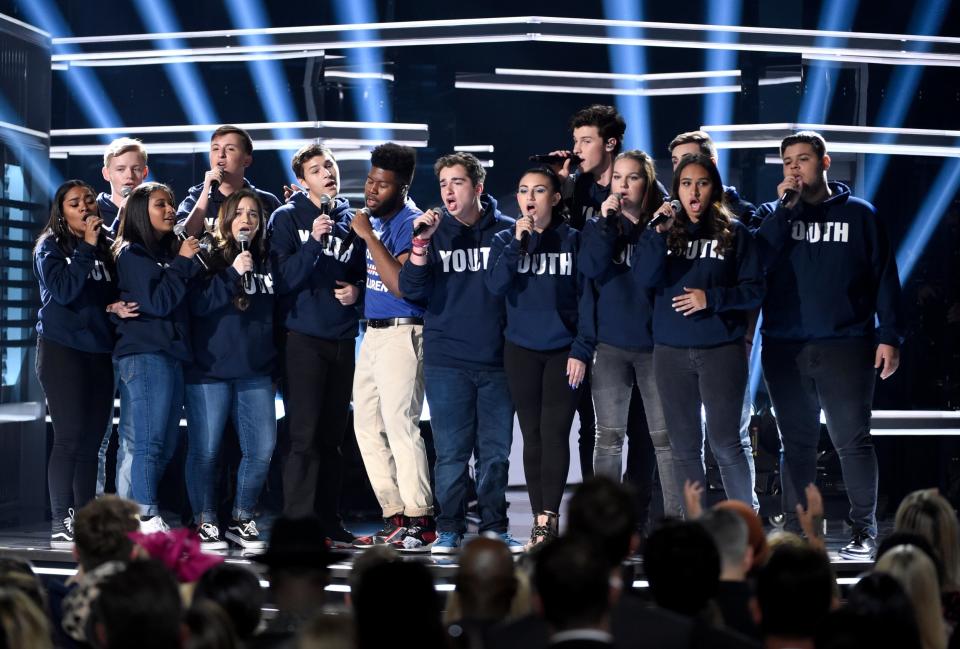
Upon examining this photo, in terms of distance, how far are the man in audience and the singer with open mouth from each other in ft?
7.62

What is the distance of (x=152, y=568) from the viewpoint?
2.46m

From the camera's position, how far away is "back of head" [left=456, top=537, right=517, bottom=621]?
2.82 meters

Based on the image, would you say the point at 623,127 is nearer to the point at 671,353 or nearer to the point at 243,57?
the point at 671,353

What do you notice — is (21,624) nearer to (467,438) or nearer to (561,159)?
(467,438)

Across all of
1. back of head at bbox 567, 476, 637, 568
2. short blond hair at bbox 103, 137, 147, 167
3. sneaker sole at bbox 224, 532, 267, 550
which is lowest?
sneaker sole at bbox 224, 532, 267, 550

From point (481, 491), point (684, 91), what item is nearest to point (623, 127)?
point (684, 91)

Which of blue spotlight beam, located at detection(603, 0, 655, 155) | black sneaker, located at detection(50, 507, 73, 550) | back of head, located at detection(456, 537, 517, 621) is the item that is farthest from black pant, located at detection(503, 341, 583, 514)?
back of head, located at detection(456, 537, 517, 621)

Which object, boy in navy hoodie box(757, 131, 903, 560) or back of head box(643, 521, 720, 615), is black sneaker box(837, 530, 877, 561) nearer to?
boy in navy hoodie box(757, 131, 903, 560)


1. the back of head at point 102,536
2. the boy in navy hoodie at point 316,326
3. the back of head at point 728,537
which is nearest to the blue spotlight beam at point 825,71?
the boy in navy hoodie at point 316,326

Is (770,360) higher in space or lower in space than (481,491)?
higher

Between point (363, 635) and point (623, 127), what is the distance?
354cm

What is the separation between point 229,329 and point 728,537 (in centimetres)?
279

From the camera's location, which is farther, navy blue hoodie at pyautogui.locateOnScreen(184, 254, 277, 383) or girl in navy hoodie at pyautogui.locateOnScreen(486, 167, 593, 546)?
navy blue hoodie at pyautogui.locateOnScreen(184, 254, 277, 383)

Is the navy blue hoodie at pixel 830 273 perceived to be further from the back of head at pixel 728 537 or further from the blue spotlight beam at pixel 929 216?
the back of head at pixel 728 537
